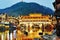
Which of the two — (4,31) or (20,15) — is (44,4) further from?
(4,31)

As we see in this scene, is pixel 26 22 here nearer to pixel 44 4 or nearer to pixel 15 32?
pixel 15 32

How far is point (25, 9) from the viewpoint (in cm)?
259

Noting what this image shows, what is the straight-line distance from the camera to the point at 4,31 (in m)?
2.55

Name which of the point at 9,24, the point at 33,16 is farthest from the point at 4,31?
the point at 33,16

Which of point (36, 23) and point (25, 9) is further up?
point (25, 9)

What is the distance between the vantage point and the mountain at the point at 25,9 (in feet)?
8.44

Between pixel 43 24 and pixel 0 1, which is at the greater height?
pixel 0 1

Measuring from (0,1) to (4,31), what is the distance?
19.7 inches

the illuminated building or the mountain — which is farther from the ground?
the mountain

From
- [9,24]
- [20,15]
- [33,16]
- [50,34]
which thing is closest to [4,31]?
[9,24]

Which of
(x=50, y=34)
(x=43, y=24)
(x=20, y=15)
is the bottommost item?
(x=50, y=34)

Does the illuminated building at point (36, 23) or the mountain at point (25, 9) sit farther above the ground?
the mountain at point (25, 9)

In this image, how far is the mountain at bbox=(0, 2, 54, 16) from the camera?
2.57 metres

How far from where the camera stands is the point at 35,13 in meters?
2.59
